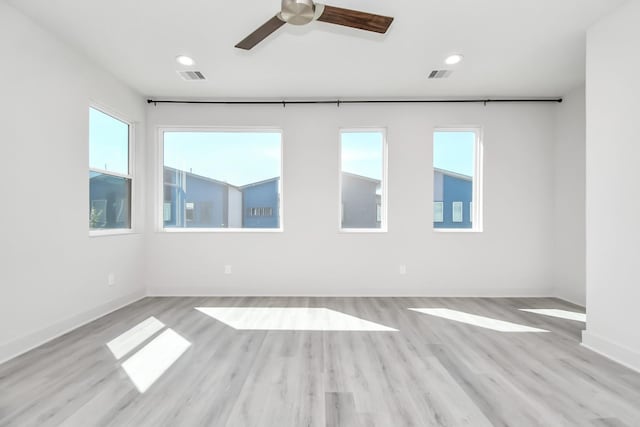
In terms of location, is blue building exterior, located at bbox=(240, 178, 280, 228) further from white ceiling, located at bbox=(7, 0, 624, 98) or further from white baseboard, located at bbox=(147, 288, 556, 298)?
white ceiling, located at bbox=(7, 0, 624, 98)

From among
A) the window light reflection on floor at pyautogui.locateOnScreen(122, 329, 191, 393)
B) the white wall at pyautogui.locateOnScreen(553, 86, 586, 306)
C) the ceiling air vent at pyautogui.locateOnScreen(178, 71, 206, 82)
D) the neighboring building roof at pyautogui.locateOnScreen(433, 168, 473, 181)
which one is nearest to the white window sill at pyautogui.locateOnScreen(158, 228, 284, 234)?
the window light reflection on floor at pyautogui.locateOnScreen(122, 329, 191, 393)

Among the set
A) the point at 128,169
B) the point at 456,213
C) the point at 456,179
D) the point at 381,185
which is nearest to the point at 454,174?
the point at 456,179

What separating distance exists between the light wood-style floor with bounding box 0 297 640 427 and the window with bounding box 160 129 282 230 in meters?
1.56

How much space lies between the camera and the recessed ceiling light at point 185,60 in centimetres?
311

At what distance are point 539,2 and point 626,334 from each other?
2617mm

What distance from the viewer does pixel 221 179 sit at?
4.46m

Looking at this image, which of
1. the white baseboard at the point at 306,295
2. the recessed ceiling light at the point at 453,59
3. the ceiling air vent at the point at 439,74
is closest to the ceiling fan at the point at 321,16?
the recessed ceiling light at the point at 453,59

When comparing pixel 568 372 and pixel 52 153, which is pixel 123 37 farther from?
pixel 568 372

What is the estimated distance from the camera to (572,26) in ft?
8.55

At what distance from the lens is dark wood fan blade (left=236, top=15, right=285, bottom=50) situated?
1925mm

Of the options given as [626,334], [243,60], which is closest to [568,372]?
[626,334]

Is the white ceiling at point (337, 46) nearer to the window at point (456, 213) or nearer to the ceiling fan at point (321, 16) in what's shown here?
the ceiling fan at point (321, 16)

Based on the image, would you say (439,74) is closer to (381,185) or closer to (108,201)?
(381,185)

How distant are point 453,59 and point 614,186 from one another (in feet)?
6.00
